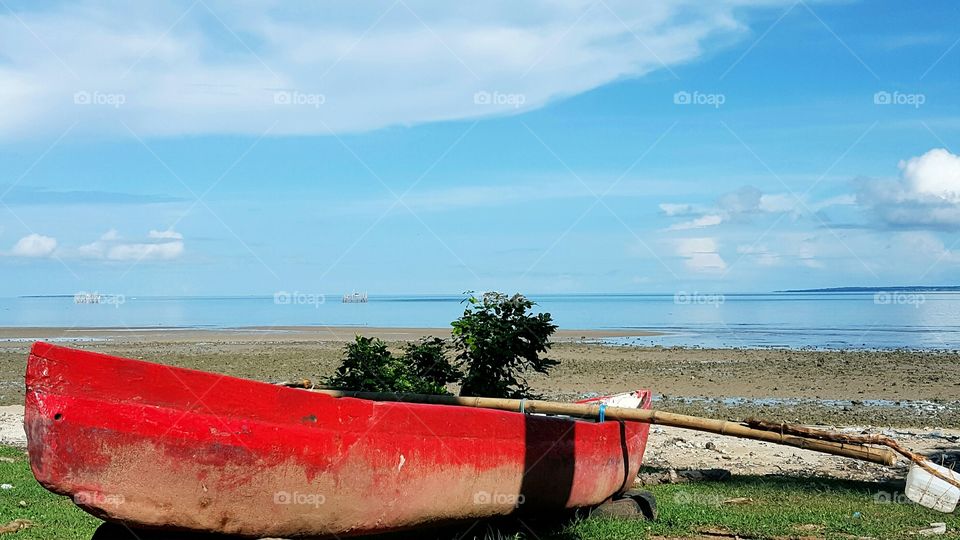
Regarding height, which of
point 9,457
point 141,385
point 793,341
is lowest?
point 9,457

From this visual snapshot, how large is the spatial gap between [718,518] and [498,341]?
11.6ft

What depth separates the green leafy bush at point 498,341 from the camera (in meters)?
10.6

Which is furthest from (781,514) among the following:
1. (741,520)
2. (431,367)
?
(431,367)

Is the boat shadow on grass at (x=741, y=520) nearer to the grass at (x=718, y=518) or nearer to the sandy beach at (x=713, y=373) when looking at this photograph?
the grass at (x=718, y=518)

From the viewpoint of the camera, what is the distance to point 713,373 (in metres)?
23.2

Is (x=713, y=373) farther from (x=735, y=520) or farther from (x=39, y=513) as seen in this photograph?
(x=39, y=513)

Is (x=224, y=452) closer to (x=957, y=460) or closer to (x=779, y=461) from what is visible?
(x=779, y=461)

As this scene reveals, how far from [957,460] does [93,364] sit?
1025 centimetres

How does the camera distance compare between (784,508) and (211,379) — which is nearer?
(211,379)

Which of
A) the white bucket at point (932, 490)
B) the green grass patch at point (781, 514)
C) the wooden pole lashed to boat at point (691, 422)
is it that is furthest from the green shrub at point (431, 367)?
the white bucket at point (932, 490)

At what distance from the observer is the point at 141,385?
18.9ft

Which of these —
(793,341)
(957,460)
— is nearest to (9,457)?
(957,460)

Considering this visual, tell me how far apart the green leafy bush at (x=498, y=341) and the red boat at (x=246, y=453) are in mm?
3279

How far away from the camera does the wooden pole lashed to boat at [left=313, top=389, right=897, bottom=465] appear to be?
7.64 meters
